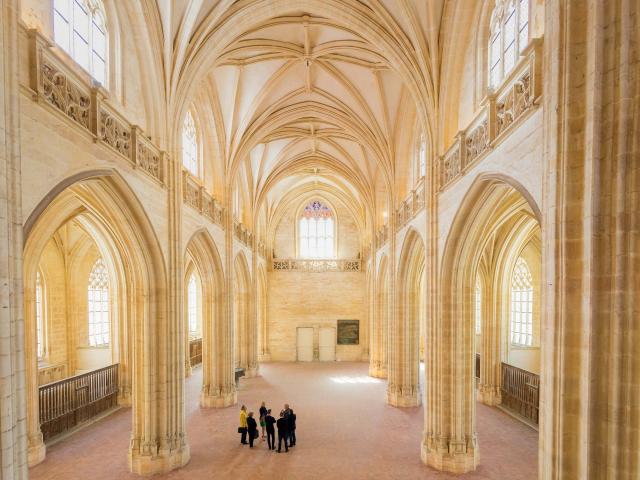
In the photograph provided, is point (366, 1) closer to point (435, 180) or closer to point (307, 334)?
point (435, 180)

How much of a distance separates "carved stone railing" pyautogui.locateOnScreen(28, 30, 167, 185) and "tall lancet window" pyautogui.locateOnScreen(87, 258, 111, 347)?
1305 cm

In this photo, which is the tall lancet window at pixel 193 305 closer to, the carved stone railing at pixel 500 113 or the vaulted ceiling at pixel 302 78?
the vaulted ceiling at pixel 302 78

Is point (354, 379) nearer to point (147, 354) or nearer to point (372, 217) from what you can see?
point (372, 217)

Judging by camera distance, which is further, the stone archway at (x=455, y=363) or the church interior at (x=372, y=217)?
the stone archway at (x=455, y=363)

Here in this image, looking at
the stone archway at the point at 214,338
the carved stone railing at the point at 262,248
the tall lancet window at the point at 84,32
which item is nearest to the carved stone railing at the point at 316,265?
the carved stone railing at the point at 262,248

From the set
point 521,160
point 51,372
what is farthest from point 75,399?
point 521,160

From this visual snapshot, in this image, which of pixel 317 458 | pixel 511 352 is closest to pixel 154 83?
pixel 317 458

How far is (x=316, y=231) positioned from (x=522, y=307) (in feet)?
49.5

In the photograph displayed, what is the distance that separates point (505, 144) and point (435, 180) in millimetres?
3564

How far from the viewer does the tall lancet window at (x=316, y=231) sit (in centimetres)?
2919

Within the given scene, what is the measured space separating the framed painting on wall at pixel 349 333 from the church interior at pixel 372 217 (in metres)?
4.12

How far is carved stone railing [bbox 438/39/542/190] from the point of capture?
5457 millimetres

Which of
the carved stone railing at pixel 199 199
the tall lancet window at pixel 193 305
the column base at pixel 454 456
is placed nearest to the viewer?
the column base at pixel 454 456

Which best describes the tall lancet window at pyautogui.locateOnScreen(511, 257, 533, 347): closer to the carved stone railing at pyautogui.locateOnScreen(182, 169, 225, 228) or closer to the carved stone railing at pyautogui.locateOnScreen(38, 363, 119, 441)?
the carved stone railing at pyautogui.locateOnScreen(182, 169, 225, 228)
